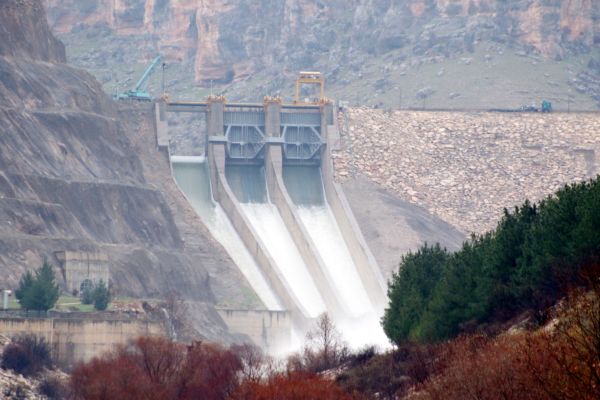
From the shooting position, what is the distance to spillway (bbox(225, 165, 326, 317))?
4929 inches

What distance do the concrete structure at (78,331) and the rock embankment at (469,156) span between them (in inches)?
1582

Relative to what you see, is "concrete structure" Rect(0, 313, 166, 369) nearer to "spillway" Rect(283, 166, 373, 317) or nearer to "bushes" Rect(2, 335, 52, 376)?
"bushes" Rect(2, 335, 52, 376)

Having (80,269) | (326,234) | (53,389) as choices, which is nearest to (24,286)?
(80,269)

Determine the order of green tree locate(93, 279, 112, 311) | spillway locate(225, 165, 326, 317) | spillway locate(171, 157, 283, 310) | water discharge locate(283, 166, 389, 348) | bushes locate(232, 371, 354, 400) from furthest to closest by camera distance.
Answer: spillway locate(225, 165, 326, 317), spillway locate(171, 157, 283, 310), water discharge locate(283, 166, 389, 348), green tree locate(93, 279, 112, 311), bushes locate(232, 371, 354, 400)

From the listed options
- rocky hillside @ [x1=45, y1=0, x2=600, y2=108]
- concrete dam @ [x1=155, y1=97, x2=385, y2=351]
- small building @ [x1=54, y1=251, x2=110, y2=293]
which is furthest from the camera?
rocky hillside @ [x1=45, y1=0, x2=600, y2=108]

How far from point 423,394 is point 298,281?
2641 inches

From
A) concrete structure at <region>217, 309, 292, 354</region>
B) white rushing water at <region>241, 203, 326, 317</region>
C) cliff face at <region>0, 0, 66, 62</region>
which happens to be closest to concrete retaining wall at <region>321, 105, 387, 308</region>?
white rushing water at <region>241, 203, 326, 317</region>

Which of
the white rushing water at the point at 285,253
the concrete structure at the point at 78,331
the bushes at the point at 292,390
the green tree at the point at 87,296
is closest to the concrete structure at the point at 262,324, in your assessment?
the white rushing water at the point at 285,253

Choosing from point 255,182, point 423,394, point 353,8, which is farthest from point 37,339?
point 353,8

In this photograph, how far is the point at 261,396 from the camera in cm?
6644

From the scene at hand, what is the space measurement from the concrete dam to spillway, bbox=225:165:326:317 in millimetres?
62

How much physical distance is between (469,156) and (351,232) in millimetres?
15123

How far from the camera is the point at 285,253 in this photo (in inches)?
5118

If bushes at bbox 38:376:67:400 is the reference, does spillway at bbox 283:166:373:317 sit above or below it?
below
